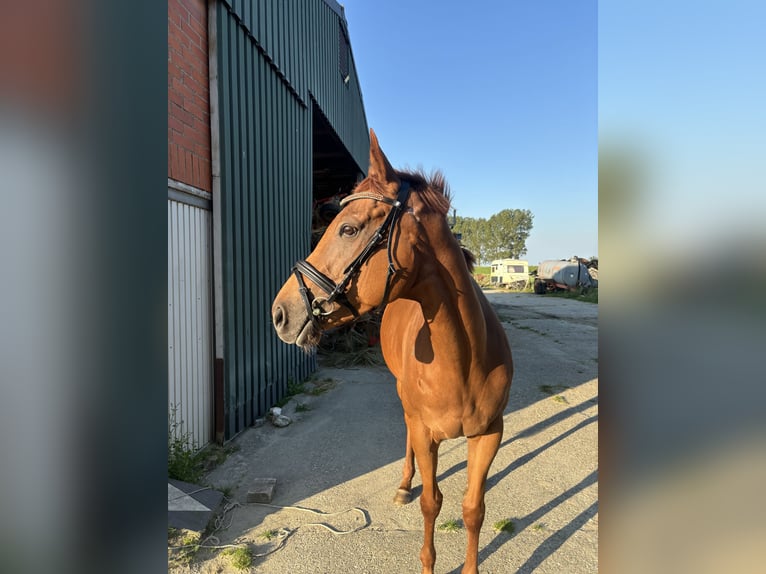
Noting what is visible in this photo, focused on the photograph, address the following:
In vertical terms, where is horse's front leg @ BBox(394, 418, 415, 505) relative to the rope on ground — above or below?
above

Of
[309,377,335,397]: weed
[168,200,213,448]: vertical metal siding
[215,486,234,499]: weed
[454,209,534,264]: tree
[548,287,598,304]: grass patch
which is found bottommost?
[215,486,234,499]: weed

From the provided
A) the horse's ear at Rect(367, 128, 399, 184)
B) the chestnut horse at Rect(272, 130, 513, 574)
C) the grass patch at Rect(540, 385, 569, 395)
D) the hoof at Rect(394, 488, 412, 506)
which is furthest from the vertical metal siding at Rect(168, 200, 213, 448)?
the grass patch at Rect(540, 385, 569, 395)

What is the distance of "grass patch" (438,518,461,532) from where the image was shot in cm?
276

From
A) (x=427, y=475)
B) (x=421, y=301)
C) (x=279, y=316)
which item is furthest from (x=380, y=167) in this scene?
(x=427, y=475)

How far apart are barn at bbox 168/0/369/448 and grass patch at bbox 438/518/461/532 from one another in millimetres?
2221

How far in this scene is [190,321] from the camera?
367 cm

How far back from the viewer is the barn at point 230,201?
349cm

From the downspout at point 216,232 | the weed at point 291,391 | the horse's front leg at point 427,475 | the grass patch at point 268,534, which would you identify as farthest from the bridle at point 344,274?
the weed at point 291,391

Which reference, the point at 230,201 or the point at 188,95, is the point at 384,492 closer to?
the point at 230,201

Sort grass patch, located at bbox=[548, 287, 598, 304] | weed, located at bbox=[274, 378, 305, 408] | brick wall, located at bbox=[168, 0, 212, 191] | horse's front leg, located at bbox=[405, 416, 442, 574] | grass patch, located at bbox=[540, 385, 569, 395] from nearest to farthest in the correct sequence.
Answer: horse's front leg, located at bbox=[405, 416, 442, 574] → brick wall, located at bbox=[168, 0, 212, 191] → weed, located at bbox=[274, 378, 305, 408] → grass patch, located at bbox=[540, 385, 569, 395] → grass patch, located at bbox=[548, 287, 598, 304]

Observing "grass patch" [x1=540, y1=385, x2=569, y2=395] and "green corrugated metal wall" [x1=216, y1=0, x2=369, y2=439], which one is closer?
"green corrugated metal wall" [x1=216, y1=0, x2=369, y2=439]

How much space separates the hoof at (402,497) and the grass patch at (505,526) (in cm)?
66

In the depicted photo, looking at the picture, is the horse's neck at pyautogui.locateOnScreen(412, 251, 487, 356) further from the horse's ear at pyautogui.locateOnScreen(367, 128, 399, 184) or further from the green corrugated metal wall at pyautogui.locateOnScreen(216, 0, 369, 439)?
the green corrugated metal wall at pyautogui.locateOnScreen(216, 0, 369, 439)
